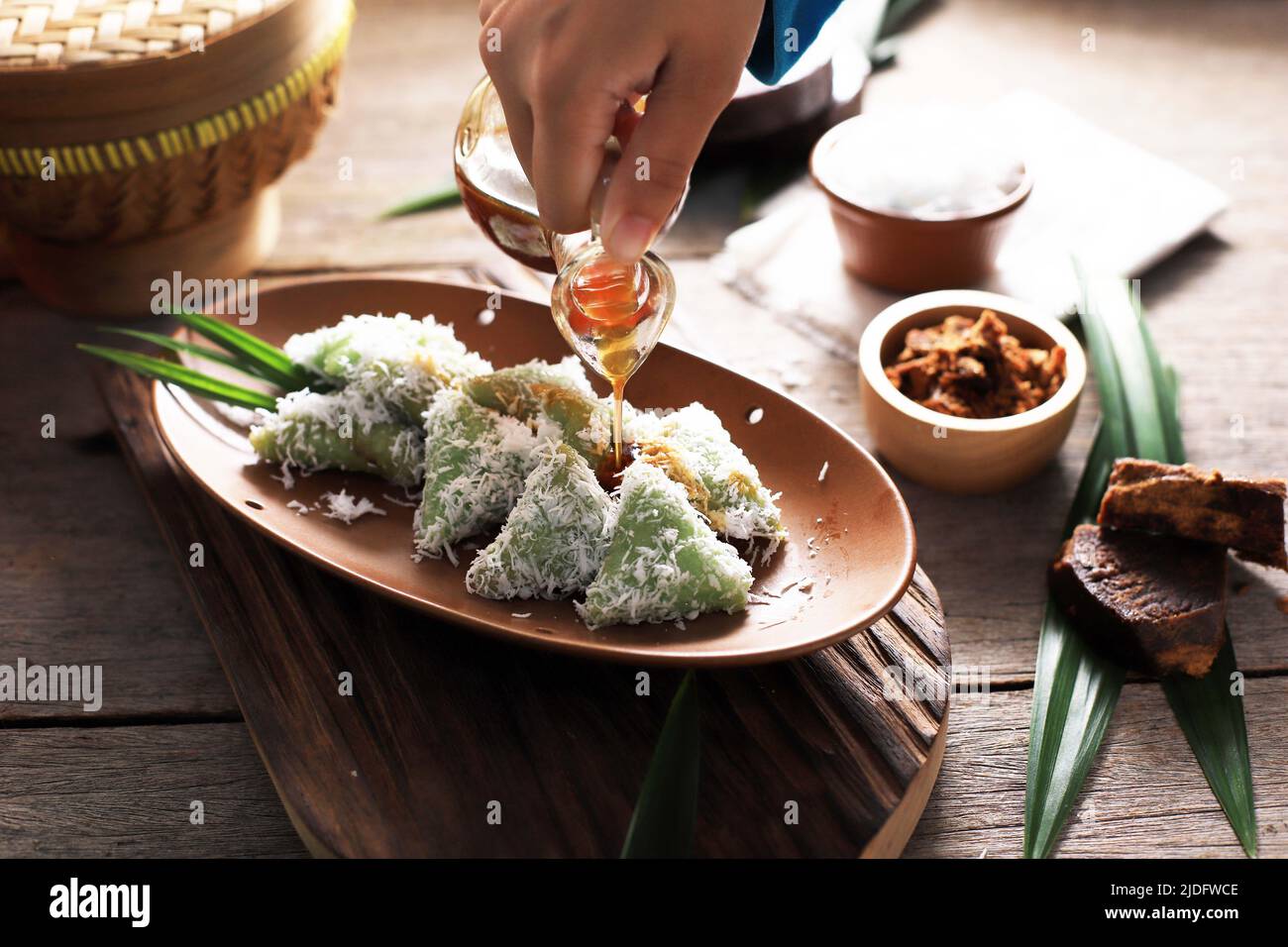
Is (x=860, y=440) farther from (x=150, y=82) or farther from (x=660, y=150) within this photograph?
(x=150, y=82)

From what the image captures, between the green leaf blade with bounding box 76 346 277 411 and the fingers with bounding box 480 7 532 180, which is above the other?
the fingers with bounding box 480 7 532 180

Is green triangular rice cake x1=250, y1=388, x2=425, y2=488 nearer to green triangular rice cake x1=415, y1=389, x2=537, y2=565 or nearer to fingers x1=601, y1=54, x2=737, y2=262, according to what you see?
green triangular rice cake x1=415, y1=389, x2=537, y2=565

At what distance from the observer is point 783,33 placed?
1.84 m


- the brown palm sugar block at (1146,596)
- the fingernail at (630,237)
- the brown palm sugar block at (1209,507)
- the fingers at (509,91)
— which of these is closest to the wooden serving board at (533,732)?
the brown palm sugar block at (1146,596)

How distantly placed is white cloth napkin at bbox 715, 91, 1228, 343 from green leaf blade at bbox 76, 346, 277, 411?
43.7 inches

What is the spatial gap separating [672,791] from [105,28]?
1703 mm

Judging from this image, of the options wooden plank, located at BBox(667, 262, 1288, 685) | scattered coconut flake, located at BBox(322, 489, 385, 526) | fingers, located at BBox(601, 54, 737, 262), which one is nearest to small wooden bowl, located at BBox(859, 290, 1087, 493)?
wooden plank, located at BBox(667, 262, 1288, 685)

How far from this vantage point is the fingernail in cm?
145

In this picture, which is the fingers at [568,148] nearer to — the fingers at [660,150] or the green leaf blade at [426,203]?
the fingers at [660,150]

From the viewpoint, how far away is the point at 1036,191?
2750mm

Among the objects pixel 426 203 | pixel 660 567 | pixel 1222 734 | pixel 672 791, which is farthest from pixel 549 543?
pixel 426 203

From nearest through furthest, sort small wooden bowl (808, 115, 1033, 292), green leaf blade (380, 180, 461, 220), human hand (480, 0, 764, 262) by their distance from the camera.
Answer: human hand (480, 0, 764, 262) → small wooden bowl (808, 115, 1033, 292) → green leaf blade (380, 180, 461, 220)

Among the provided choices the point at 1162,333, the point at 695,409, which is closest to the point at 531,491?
the point at 695,409

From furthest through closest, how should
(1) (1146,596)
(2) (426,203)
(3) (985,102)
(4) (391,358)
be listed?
(3) (985,102) < (2) (426,203) < (4) (391,358) < (1) (1146,596)
